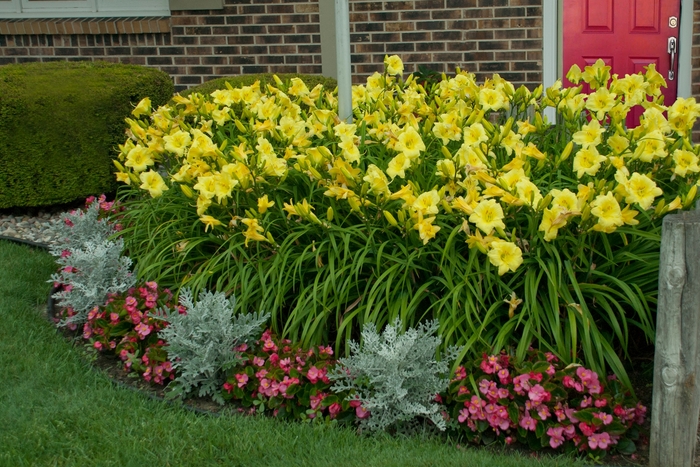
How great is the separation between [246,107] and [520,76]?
12.8 ft

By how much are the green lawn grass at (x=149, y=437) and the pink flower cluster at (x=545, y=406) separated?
4.1 inches

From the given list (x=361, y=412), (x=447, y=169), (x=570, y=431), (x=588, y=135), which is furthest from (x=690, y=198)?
(x=361, y=412)

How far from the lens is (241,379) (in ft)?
10.00

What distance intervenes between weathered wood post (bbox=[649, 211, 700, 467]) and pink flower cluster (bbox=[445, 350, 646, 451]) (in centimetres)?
20

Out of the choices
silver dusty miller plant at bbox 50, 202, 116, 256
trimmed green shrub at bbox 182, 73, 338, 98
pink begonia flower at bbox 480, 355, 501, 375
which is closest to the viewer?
pink begonia flower at bbox 480, 355, 501, 375

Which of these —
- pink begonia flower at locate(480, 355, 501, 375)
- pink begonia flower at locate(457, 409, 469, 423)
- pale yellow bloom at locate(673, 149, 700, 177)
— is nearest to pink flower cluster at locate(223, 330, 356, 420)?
pink begonia flower at locate(457, 409, 469, 423)

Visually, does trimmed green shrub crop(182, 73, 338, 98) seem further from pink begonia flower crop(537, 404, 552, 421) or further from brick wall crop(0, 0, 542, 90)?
pink begonia flower crop(537, 404, 552, 421)

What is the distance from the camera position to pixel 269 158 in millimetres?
3461

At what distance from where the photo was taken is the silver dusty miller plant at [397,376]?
9.12 feet

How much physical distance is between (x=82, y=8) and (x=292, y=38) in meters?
2.36

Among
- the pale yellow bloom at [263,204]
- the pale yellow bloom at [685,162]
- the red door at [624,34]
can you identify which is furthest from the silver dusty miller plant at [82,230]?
the red door at [624,34]

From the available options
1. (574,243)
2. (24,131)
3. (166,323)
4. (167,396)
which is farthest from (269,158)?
(24,131)

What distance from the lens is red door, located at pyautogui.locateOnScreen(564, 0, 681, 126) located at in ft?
23.9

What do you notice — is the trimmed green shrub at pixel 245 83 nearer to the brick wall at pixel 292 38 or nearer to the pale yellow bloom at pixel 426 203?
the brick wall at pixel 292 38
